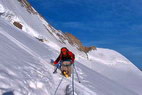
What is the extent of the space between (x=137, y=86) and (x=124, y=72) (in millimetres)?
8266

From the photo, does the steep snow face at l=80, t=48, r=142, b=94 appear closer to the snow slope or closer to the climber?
the snow slope

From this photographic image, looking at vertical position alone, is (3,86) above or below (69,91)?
below

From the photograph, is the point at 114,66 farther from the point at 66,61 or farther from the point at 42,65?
the point at 42,65

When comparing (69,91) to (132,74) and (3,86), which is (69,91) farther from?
(132,74)

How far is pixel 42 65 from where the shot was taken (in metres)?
11.3

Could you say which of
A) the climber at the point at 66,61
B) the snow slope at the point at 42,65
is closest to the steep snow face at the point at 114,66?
the snow slope at the point at 42,65

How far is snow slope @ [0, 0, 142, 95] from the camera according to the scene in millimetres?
7812

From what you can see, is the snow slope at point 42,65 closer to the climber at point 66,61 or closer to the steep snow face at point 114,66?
the steep snow face at point 114,66

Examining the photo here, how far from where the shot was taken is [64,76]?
449 inches

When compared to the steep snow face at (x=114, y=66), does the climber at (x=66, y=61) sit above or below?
below

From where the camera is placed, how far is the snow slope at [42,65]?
7.81m

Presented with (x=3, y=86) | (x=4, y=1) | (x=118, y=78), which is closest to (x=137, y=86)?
(x=118, y=78)

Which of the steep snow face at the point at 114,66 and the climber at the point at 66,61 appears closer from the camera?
the climber at the point at 66,61

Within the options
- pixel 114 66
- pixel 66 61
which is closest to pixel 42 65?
pixel 66 61
